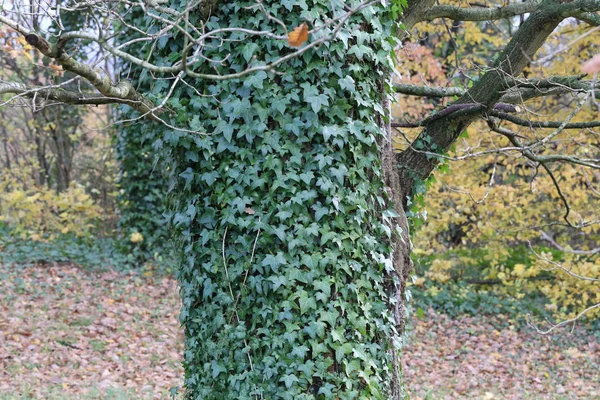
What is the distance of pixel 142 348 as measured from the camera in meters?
7.60

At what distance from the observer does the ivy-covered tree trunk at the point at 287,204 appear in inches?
143

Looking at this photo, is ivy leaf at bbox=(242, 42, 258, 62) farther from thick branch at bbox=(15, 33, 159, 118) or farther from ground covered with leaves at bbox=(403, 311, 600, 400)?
ground covered with leaves at bbox=(403, 311, 600, 400)

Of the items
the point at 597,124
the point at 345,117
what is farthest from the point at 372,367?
the point at 597,124

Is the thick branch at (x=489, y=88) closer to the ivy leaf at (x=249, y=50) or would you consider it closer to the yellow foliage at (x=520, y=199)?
the ivy leaf at (x=249, y=50)

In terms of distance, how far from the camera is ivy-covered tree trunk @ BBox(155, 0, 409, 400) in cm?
363

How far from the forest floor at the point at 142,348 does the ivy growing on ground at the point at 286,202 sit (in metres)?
2.60

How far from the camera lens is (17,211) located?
11.4 m

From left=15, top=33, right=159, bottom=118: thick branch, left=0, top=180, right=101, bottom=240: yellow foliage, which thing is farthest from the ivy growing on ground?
left=0, top=180, right=101, bottom=240: yellow foliage

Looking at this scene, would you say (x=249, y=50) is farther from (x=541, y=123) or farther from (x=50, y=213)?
(x=50, y=213)

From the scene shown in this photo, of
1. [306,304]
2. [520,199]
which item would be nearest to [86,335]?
[306,304]

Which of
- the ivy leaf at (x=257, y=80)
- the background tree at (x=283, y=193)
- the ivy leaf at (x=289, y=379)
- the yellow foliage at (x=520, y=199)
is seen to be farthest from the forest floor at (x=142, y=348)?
the ivy leaf at (x=257, y=80)

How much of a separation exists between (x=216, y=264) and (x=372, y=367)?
115cm

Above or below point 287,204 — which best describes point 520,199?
above

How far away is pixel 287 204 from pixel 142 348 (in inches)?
186
